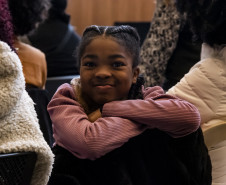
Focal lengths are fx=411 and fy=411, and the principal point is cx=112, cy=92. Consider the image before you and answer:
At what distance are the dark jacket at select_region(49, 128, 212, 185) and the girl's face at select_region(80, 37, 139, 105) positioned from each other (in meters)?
0.15

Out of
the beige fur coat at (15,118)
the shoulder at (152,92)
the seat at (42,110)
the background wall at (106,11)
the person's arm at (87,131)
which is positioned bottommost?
the background wall at (106,11)

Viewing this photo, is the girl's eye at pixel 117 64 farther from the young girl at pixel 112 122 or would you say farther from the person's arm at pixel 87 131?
the person's arm at pixel 87 131

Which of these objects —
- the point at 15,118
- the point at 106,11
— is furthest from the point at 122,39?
the point at 106,11

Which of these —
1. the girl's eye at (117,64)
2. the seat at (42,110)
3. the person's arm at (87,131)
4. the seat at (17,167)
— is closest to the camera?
the seat at (17,167)

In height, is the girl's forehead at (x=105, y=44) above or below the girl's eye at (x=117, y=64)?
above

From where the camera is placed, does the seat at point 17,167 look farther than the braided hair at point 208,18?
No

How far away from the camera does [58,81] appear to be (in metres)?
2.32

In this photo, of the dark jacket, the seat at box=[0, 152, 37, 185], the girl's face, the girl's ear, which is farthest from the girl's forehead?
the seat at box=[0, 152, 37, 185]

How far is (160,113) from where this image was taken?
111 centimetres

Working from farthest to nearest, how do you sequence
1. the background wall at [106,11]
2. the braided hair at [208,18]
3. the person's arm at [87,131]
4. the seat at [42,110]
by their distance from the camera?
the background wall at [106,11], the seat at [42,110], the braided hair at [208,18], the person's arm at [87,131]

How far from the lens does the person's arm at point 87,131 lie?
3.43ft

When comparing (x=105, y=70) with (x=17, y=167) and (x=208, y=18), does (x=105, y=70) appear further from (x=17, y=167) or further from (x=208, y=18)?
(x=208, y=18)

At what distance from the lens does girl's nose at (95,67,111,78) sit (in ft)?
3.70

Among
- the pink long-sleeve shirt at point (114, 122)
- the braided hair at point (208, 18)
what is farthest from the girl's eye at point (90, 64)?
the braided hair at point (208, 18)
